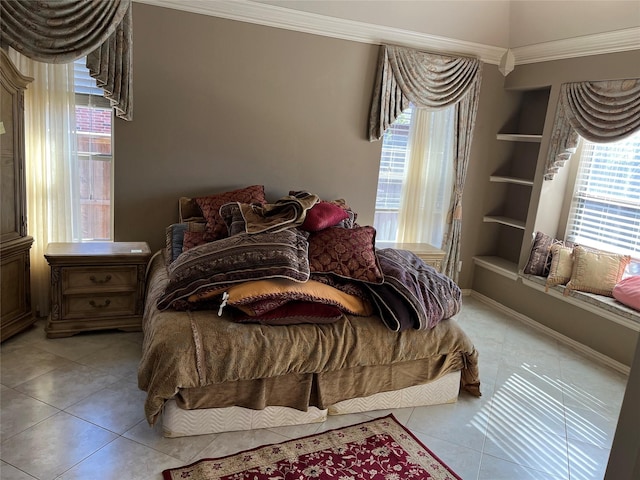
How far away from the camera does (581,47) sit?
3.75 metres

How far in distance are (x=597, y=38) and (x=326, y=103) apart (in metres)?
2.11

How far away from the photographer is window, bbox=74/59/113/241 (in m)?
3.38

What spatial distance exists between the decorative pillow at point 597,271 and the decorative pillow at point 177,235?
2928 millimetres

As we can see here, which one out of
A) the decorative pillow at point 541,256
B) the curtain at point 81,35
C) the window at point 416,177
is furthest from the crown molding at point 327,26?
the decorative pillow at point 541,256

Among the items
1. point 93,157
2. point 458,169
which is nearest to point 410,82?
point 458,169

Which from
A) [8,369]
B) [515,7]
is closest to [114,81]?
[8,369]

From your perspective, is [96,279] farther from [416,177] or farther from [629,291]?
[629,291]

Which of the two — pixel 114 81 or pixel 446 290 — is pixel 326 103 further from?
pixel 446 290

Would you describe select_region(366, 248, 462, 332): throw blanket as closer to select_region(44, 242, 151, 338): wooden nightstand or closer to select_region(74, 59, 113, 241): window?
select_region(44, 242, 151, 338): wooden nightstand

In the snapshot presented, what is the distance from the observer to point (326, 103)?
3.94m

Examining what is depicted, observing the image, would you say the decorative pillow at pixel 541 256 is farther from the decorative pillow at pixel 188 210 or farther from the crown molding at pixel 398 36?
the decorative pillow at pixel 188 210

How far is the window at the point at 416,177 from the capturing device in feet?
14.2

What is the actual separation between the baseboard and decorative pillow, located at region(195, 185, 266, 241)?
2.51m

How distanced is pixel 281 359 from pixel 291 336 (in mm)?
123
